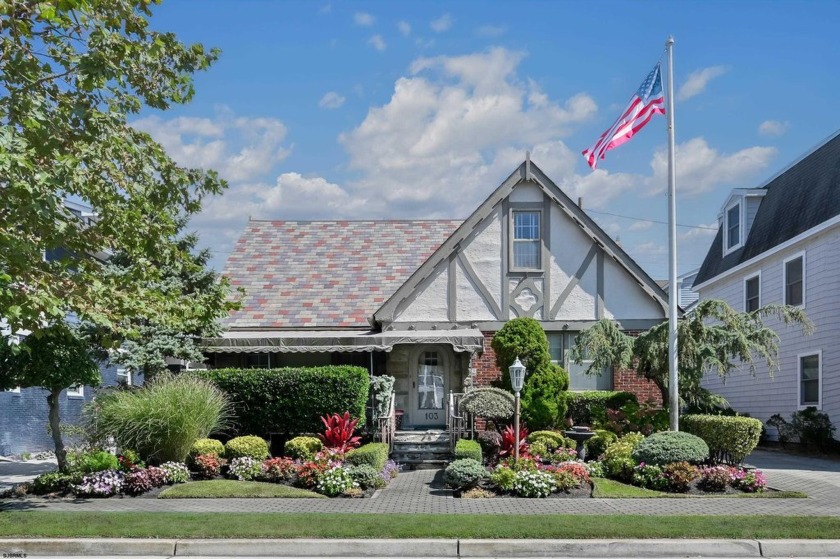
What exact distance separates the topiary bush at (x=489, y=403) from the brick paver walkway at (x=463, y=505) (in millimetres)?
3495

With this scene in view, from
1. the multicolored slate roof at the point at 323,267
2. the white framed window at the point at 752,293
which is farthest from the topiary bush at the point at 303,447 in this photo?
the white framed window at the point at 752,293

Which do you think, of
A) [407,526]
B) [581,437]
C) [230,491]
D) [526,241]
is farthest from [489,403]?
[407,526]

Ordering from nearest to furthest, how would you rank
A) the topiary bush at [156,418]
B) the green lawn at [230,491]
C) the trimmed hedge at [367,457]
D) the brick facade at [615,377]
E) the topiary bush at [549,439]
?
the green lawn at [230,491]
the trimmed hedge at [367,457]
the topiary bush at [156,418]
the topiary bush at [549,439]
the brick facade at [615,377]

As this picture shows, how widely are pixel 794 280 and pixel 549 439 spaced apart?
9.92 metres

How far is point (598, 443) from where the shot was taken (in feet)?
57.9

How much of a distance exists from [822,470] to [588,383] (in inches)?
235

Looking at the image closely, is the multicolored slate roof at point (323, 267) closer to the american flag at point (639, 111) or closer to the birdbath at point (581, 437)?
the birdbath at point (581, 437)

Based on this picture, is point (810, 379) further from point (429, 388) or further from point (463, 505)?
point (463, 505)

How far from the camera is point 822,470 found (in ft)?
57.8

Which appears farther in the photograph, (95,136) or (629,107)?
(629,107)

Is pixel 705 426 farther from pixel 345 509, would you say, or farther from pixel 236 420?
pixel 236 420

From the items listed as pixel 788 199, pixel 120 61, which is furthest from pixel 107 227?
pixel 788 199

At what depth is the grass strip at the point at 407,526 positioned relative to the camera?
10.2 m

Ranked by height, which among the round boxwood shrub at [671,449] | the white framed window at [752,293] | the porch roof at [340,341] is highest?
the white framed window at [752,293]
